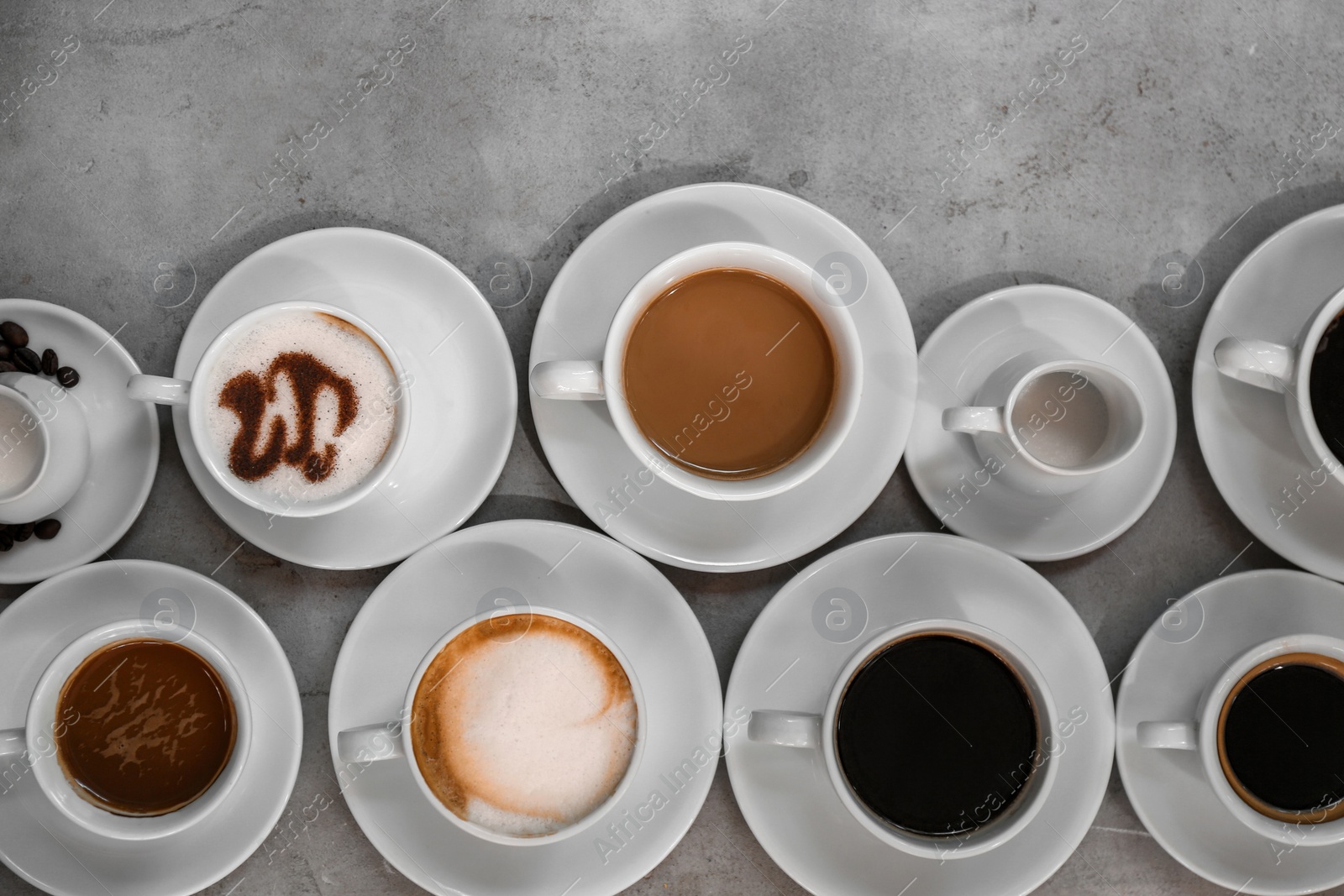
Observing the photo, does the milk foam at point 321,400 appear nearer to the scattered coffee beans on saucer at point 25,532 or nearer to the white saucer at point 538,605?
the white saucer at point 538,605

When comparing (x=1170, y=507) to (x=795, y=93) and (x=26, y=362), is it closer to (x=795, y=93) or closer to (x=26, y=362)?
(x=795, y=93)

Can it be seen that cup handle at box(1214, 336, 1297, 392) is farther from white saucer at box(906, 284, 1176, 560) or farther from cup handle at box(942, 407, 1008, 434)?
cup handle at box(942, 407, 1008, 434)

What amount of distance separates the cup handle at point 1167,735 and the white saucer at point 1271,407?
37 cm

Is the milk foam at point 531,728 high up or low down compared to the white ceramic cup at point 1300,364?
down

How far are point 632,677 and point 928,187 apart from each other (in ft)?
3.43

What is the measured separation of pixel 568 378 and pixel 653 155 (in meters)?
0.61

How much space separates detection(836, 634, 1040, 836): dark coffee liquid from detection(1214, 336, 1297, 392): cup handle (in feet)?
1.91

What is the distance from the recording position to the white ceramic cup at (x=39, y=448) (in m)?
1.45

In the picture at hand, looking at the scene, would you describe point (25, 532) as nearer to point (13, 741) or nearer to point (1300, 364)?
point (13, 741)

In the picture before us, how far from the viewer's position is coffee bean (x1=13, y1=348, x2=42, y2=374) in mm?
1488

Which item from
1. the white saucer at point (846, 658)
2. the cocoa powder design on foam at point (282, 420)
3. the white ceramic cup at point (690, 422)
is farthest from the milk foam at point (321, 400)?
the white saucer at point (846, 658)

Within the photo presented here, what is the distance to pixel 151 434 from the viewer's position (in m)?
1.52

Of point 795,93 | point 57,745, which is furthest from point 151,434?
point 795,93

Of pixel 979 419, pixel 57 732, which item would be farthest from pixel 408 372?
pixel 979 419
